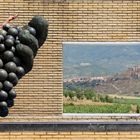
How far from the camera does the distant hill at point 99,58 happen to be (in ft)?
33.3

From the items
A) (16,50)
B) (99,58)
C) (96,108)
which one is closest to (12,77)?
(16,50)

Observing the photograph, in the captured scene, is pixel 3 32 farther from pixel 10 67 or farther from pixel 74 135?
pixel 74 135

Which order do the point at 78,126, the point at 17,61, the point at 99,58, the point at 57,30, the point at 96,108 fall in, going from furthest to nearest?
1. the point at 99,58
2. the point at 57,30
3. the point at 96,108
4. the point at 78,126
5. the point at 17,61

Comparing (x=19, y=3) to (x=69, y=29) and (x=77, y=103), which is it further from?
(x=77, y=103)

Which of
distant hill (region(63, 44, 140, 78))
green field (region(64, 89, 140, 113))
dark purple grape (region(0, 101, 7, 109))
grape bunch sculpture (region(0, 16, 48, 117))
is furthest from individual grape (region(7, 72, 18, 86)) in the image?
distant hill (region(63, 44, 140, 78))

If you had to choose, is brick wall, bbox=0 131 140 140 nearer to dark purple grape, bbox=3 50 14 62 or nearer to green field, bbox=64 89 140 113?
green field, bbox=64 89 140 113

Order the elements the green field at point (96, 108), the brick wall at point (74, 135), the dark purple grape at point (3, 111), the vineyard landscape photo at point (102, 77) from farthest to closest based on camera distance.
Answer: the vineyard landscape photo at point (102, 77), the green field at point (96, 108), the brick wall at point (74, 135), the dark purple grape at point (3, 111)

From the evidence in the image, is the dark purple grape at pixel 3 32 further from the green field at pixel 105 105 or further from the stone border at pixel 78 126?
the green field at pixel 105 105

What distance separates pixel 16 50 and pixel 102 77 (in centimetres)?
739

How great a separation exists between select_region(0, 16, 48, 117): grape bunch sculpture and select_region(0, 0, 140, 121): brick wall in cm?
686

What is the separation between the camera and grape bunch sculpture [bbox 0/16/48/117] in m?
2.88

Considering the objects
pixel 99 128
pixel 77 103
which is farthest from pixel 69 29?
pixel 99 128

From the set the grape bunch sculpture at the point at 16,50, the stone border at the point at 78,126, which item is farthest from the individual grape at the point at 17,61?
the stone border at the point at 78,126

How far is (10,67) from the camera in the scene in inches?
117
